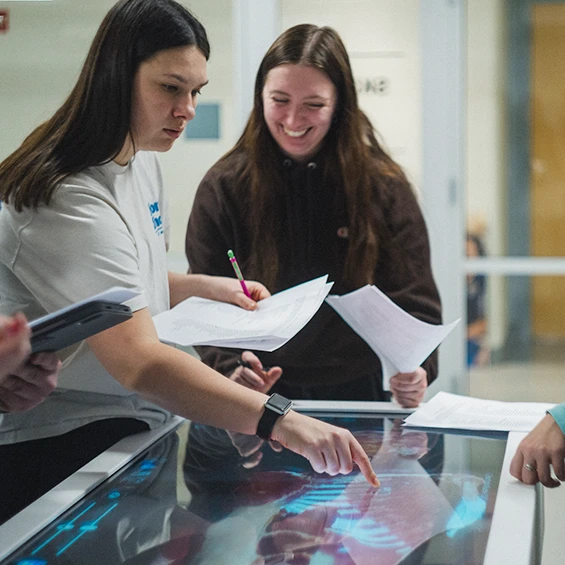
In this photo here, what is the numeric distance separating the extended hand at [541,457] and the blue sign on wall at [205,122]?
304 centimetres

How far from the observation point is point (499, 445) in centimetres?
139

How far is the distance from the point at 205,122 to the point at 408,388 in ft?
8.54

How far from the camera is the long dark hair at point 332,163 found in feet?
6.41

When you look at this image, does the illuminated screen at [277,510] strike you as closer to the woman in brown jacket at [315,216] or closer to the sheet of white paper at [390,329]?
the sheet of white paper at [390,329]

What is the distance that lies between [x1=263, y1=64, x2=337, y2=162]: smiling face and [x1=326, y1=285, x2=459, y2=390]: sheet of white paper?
0.50 metres

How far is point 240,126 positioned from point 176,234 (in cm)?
57

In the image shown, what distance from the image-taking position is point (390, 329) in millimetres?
1579

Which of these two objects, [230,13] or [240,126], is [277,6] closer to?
[230,13]

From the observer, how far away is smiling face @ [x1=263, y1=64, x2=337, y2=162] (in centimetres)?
195

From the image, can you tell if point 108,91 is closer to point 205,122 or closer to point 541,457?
point 541,457

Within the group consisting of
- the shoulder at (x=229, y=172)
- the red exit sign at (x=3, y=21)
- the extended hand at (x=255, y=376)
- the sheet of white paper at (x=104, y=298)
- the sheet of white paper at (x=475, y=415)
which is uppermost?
the red exit sign at (x=3, y=21)

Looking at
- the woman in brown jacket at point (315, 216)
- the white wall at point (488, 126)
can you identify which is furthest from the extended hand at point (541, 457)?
the white wall at point (488, 126)

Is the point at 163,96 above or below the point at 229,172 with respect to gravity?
above

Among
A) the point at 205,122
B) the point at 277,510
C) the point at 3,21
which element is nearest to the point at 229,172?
the point at 277,510
